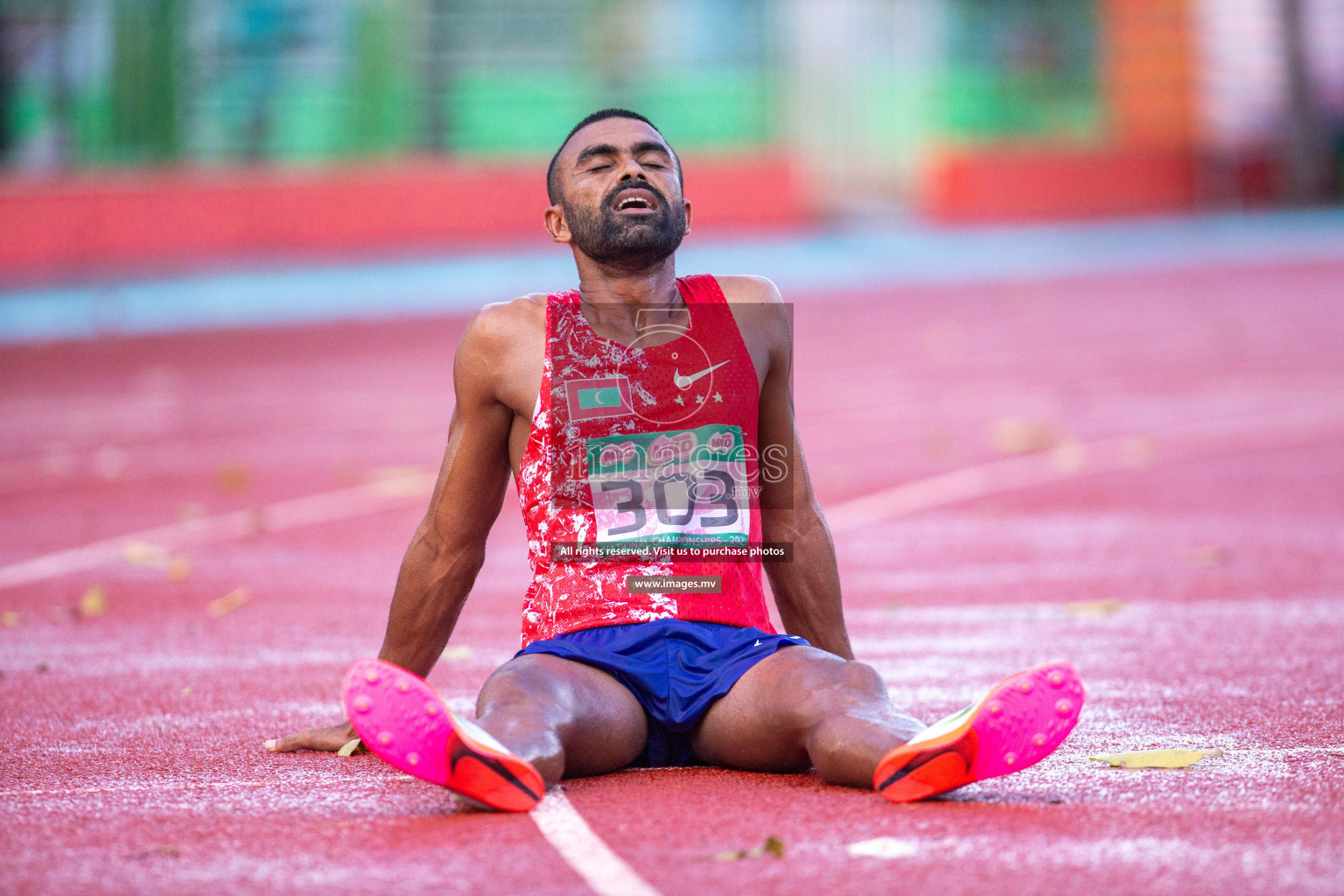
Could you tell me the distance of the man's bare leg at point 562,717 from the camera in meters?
4.34

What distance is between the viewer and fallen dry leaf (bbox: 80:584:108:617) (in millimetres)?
7809

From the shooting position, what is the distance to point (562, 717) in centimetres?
443

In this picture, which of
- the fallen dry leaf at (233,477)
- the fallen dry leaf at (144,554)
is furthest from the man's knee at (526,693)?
the fallen dry leaf at (233,477)

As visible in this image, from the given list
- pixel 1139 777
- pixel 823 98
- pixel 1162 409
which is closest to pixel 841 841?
pixel 1139 777

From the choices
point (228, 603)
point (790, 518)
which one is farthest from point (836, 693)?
point (228, 603)

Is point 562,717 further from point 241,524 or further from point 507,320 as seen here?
point 241,524

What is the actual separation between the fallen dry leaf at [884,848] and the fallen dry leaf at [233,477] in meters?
8.14

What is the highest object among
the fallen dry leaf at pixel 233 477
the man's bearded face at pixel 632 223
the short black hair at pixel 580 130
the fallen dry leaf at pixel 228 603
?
the short black hair at pixel 580 130

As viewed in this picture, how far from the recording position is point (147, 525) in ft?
33.7

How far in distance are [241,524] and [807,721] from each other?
249 inches

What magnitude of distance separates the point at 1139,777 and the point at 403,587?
188cm

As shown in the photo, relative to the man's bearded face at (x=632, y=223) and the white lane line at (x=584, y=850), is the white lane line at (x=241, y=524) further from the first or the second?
the white lane line at (x=584, y=850)

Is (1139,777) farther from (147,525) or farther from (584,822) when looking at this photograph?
(147,525)

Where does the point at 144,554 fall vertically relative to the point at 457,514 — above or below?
below
